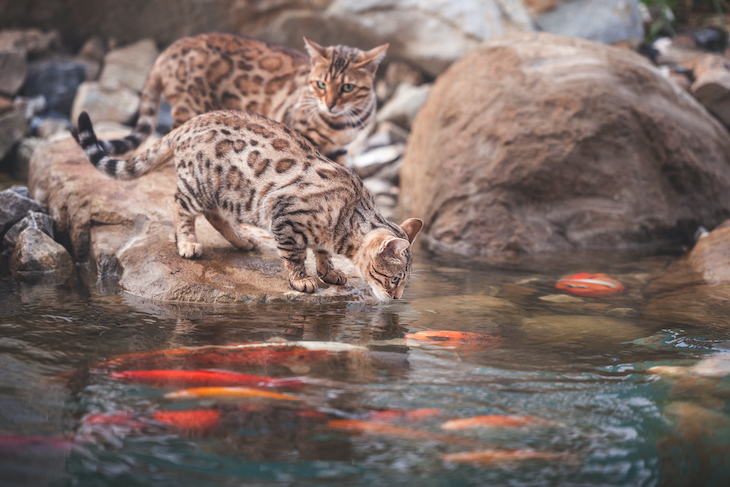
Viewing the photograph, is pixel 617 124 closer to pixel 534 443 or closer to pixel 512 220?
pixel 512 220

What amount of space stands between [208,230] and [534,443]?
359cm

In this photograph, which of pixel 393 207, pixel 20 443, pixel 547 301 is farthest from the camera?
pixel 393 207

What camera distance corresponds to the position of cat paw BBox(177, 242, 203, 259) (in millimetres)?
4493

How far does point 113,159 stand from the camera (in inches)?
181

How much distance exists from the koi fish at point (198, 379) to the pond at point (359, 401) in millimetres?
49

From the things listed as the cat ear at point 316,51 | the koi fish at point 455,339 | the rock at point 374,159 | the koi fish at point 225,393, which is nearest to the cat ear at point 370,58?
the cat ear at point 316,51

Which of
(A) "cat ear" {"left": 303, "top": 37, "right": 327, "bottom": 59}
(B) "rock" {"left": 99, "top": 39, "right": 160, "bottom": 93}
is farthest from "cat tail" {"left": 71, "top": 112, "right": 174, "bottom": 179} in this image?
(B) "rock" {"left": 99, "top": 39, "right": 160, "bottom": 93}

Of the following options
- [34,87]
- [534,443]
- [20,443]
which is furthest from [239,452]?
[34,87]

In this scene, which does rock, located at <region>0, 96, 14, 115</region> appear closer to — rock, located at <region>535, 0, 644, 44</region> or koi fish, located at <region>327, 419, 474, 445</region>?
rock, located at <region>535, 0, 644, 44</region>

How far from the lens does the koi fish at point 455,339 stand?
141 inches

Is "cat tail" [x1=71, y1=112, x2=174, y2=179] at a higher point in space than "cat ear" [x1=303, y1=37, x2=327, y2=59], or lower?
lower

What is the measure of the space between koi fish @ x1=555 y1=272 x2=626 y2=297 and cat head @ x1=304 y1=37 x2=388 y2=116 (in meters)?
2.39

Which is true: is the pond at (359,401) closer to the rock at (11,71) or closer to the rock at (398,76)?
the rock at (11,71)

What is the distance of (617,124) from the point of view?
6.70m
